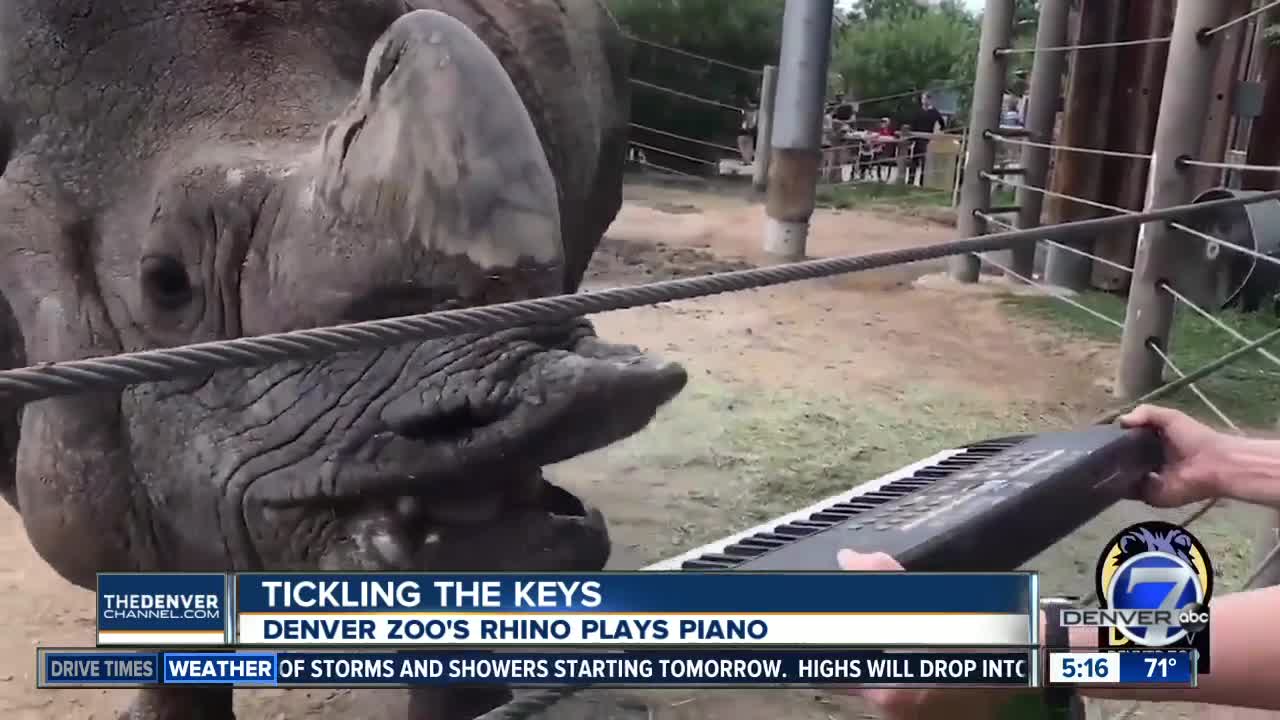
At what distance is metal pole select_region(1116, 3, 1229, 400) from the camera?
3.38 meters

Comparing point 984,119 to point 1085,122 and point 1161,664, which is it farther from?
point 1161,664

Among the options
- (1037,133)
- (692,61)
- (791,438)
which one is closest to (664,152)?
(692,61)

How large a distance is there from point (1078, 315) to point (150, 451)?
4171mm

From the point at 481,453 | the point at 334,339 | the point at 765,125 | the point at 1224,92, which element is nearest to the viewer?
the point at 334,339

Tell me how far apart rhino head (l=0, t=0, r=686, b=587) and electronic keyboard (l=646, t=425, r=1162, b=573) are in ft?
0.58

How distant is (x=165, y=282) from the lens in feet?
3.99

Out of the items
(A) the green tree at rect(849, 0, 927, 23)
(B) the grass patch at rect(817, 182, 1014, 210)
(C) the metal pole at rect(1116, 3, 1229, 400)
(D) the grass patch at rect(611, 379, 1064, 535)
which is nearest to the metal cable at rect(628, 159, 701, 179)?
(B) the grass patch at rect(817, 182, 1014, 210)

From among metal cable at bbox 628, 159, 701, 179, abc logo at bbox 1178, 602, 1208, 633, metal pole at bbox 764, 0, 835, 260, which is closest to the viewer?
abc logo at bbox 1178, 602, 1208, 633

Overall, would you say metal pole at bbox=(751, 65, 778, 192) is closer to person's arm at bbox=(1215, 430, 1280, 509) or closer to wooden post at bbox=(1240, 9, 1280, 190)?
wooden post at bbox=(1240, 9, 1280, 190)

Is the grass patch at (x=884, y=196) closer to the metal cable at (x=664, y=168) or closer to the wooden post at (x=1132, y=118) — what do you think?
the metal cable at (x=664, y=168)

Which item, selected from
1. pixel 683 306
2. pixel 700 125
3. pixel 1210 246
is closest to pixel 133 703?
pixel 683 306

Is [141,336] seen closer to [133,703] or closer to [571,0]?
[133,703]

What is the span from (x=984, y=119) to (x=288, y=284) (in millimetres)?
4780

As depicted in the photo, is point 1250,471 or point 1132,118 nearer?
point 1250,471
